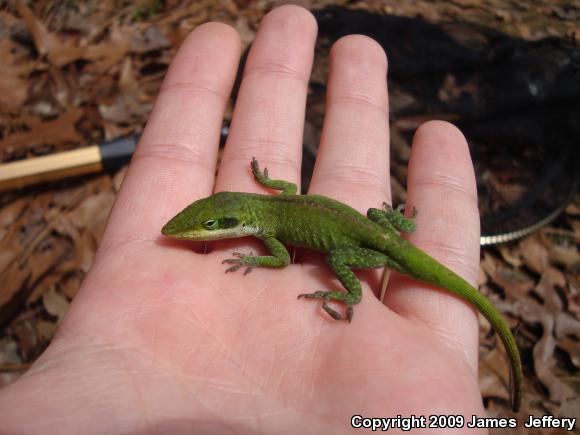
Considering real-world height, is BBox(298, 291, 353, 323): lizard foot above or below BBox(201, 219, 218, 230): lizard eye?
below

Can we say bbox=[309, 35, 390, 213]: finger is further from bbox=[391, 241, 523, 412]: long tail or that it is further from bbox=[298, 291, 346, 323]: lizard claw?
bbox=[298, 291, 346, 323]: lizard claw

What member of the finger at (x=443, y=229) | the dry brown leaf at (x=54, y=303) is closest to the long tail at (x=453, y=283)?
the finger at (x=443, y=229)

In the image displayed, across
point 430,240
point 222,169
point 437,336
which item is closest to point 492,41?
point 430,240

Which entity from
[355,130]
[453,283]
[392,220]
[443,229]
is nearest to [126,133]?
[355,130]

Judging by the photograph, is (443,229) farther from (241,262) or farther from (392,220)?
(241,262)

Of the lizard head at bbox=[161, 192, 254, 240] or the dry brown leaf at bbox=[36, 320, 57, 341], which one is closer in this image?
the lizard head at bbox=[161, 192, 254, 240]

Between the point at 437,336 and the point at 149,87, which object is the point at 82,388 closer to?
the point at 437,336

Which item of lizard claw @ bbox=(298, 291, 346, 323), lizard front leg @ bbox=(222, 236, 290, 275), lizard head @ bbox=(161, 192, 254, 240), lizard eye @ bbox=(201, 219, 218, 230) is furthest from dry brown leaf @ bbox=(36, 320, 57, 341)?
lizard claw @ bbox=(298, 291, 346, 323)

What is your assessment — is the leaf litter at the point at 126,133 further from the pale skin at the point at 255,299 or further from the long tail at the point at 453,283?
A: the long tail at the point at 453,283
